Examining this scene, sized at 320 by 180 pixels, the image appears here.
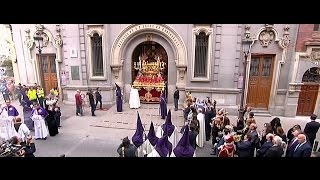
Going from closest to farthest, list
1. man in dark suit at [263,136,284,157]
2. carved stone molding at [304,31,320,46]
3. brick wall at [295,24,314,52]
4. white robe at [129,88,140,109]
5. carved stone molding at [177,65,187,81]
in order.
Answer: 1. man in dark suit at [263,136,284,157]
2. carved stone molding at [304,31,320,46]
3. brick wall at [295,24,314,52]
4. carved stone molding at [177,65,187,81]
5. white robe at [129,88,140,109]

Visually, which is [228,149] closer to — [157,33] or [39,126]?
[39,126]

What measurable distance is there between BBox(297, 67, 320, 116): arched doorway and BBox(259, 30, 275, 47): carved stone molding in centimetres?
232

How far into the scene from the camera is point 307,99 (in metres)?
11.3

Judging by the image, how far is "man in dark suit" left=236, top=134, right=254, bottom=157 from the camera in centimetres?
572

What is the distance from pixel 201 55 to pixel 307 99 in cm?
561

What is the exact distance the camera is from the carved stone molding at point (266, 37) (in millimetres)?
10964

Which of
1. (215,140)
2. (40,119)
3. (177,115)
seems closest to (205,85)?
(177,115)

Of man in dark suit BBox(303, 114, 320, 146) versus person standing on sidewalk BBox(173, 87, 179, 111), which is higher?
person standing on sidewalk BBox(173, 87, 179, 111)

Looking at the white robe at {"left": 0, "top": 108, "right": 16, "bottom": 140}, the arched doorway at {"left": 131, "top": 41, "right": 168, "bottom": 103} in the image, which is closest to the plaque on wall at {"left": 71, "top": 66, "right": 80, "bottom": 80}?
the arched doorway at {"left": 131, "top": 41, "right": 168, "bottom": 103}

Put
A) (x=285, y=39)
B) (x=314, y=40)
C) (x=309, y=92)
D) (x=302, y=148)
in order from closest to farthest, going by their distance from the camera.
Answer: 1. (x=302, y=148)
2. (x=314, y=40)
3. (x=285, y=39)
4. (x=309, y=92)

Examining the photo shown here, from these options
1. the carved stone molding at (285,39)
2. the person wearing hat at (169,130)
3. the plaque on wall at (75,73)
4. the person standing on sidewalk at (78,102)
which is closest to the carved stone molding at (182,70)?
the carved stone molding at (285,39)

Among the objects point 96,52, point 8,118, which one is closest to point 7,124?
point 8,118

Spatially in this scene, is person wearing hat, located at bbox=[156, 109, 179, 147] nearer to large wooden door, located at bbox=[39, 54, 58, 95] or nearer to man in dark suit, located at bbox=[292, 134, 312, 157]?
man in dark suit, located at bbox=[292, 134, 312, 157]

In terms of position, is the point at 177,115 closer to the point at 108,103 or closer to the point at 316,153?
the point at 108,103
